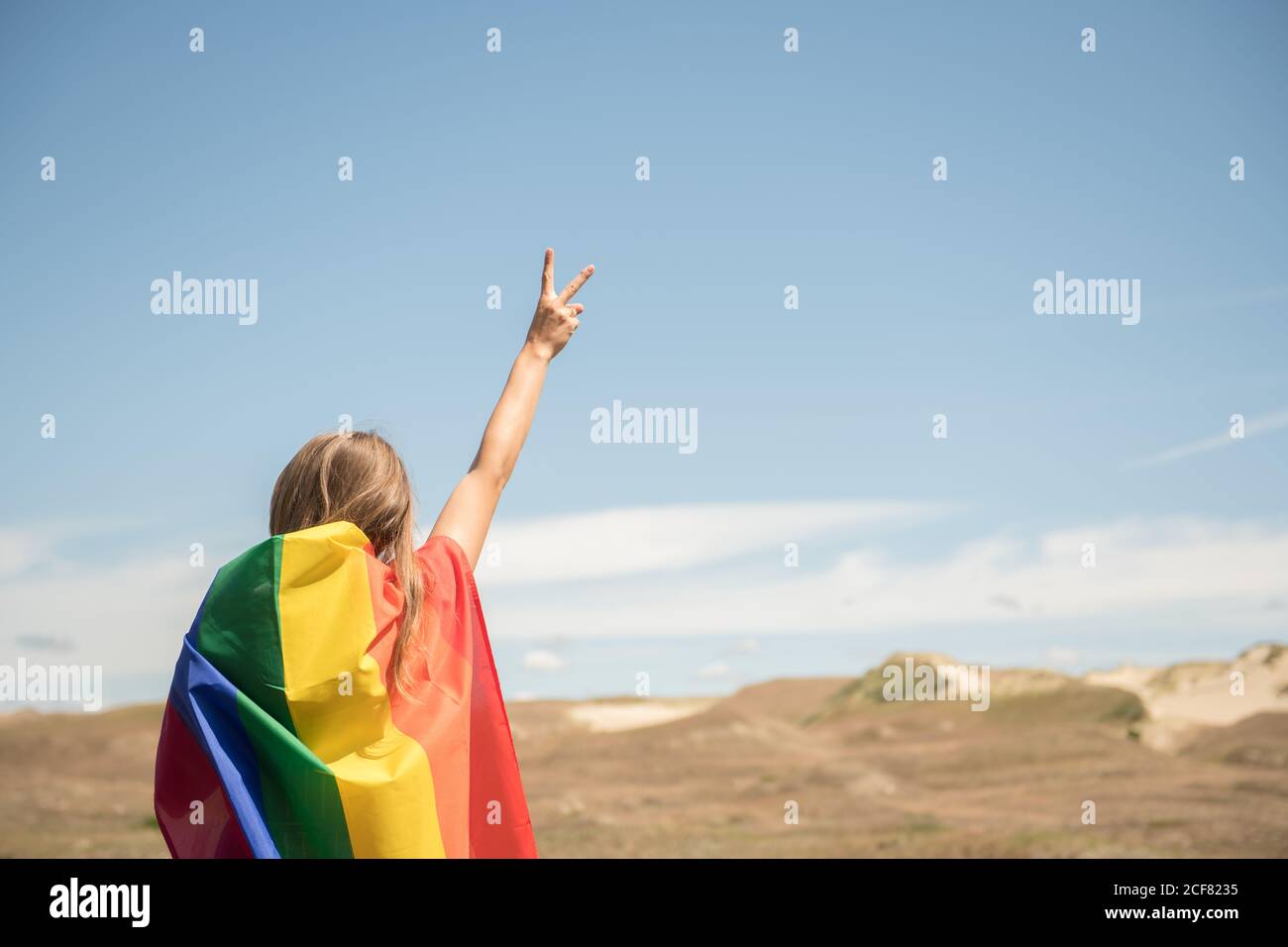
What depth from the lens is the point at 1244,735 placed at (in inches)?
1201

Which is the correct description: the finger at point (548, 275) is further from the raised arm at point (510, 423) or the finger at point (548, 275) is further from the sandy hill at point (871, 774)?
the sandy hill at point (871, 774)

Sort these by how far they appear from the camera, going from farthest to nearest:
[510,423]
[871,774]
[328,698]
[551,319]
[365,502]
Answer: [871,774], [551,319], [510,423], [365,502], [328,698]

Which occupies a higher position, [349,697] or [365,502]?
[365,502]

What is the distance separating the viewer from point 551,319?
328cm

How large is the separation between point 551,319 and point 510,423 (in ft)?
1.38

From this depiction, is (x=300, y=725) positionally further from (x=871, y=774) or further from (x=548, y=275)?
(x=871, y=774)

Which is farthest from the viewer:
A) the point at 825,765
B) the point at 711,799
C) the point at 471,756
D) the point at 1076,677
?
the point at 1076,677

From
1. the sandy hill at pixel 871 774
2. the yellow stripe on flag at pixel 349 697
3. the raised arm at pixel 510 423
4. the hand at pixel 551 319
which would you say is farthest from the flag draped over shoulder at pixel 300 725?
the sandy hill at pixel 871 774

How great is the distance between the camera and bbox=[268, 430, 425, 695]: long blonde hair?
8.38 ft

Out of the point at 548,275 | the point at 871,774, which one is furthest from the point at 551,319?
the point at 871,774

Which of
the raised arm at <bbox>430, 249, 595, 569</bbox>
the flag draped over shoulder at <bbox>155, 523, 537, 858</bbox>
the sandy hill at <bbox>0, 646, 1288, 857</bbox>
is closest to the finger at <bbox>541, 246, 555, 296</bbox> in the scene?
the raised arm at <bbox>430, 249, 595, 569</bbox>
